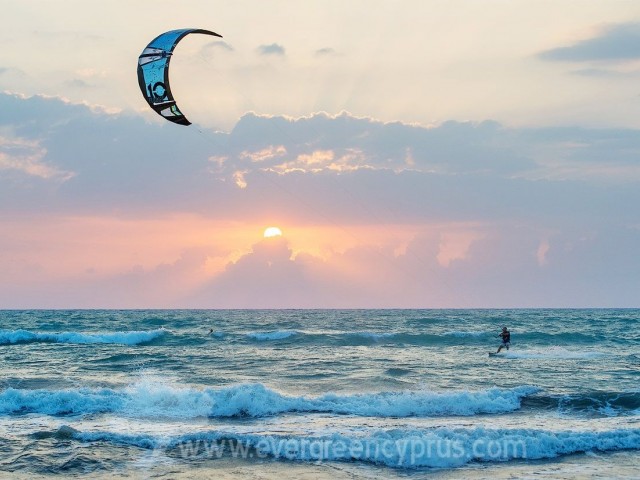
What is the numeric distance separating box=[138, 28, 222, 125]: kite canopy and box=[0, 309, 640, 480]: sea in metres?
8.07

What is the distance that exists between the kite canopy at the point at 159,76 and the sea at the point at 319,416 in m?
8.07

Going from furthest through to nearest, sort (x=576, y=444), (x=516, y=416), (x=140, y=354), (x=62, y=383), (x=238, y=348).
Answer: (x=238, y=348), (x=140, y=354), (x=62, y=383), (x=516, y=416), (x=576, y=444)

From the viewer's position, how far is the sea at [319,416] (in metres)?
13.9

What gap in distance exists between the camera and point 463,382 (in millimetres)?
23453

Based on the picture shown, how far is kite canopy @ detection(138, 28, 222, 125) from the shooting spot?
675 inches

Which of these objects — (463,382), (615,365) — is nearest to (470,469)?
(463,382)

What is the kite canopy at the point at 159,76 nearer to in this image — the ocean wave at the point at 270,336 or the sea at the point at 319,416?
the sea at the point at 319,416

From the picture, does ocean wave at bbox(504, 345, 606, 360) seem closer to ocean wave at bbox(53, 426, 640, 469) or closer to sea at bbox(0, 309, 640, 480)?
sea at bbox(0, 309, 640, 480)

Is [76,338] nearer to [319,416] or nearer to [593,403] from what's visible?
[319,416]

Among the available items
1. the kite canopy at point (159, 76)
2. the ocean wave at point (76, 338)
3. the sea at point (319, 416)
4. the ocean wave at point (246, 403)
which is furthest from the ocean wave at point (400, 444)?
the ocean wave at point (76, 338)

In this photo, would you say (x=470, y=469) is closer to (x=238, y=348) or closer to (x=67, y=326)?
(x=238, y=348)

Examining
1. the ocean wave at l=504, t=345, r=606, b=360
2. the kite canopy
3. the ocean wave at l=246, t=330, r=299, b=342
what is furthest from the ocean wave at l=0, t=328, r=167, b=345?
the kite canopy

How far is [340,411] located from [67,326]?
4459 centimetres

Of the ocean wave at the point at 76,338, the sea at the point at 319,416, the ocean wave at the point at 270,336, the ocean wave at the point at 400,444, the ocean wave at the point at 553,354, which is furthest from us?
the ocean wave at the point at 270,336
